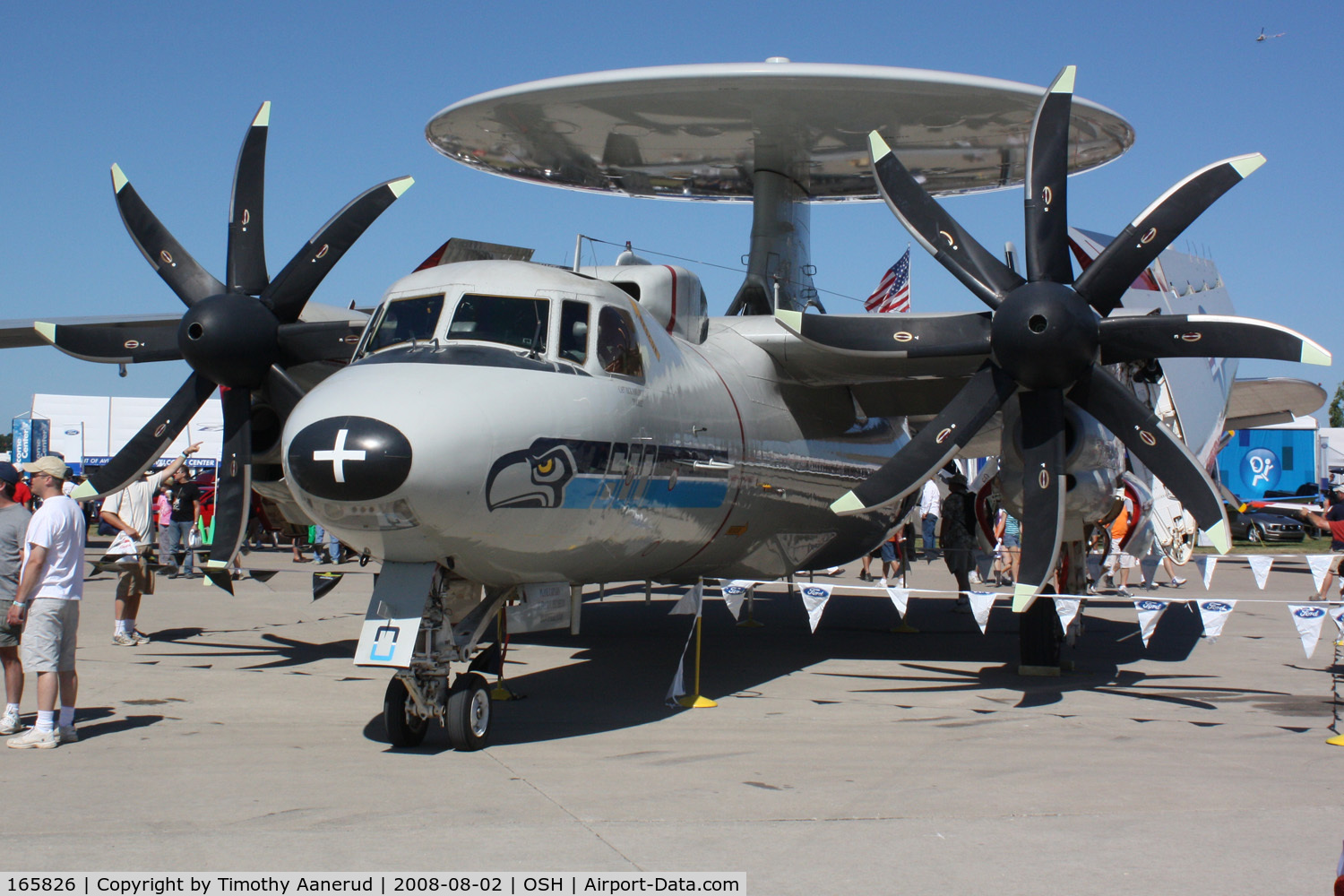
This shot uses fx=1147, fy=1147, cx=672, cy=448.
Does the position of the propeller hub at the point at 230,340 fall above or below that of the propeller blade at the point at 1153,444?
above

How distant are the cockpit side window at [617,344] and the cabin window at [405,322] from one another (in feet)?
4.33

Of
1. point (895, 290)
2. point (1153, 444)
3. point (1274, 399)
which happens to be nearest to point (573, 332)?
point (1153, 444)

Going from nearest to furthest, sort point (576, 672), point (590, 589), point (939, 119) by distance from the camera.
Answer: point (576, 672) < point (939, 119) < point (590, 589)

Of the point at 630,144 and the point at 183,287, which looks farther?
the point at 630,144

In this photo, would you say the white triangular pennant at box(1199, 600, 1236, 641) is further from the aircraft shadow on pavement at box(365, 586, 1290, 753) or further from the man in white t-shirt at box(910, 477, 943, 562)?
the man in white t-shirt at box(910, 477, 943, 562)

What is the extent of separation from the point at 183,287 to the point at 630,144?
7.62 metres

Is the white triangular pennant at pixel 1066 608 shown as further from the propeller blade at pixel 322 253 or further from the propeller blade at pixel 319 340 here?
the propeller blade at pixel 322 253

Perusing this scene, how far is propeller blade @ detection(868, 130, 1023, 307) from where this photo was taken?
37.4 feet

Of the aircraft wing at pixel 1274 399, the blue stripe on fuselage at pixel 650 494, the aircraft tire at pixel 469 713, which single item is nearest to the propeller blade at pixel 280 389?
the blue stripe on fuselage at pixel 650 494

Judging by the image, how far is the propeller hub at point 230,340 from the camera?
12.2 meters

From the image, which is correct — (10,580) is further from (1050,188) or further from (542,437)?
(1050,188)

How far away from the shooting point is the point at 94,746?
8.38 m

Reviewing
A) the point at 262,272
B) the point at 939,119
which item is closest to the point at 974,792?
the point at 262,272

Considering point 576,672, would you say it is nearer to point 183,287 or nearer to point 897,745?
point 897,745
